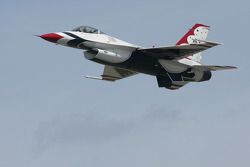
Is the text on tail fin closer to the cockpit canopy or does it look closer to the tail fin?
the tail fin

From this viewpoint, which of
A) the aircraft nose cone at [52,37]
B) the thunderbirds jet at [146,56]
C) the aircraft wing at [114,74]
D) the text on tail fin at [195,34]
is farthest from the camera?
the aircraft wing at [114,74]

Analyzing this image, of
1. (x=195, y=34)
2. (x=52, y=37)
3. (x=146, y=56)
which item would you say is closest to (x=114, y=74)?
(x=146, y=56)

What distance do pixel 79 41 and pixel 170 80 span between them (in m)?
Answer: 8.68

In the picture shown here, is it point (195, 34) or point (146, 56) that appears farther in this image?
point (195, 34)

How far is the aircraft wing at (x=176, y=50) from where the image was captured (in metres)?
60.2

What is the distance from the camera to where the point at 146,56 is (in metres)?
61.2

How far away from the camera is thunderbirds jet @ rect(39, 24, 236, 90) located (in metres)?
59.6

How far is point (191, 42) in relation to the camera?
66.4 metres

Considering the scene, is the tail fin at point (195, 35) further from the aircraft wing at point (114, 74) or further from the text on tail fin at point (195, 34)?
the aircraft wing at point (114, 74)

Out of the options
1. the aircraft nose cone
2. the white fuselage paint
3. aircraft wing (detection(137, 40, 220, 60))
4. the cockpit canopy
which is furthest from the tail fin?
the aircraft nose cone

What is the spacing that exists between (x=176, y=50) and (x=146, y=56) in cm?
241

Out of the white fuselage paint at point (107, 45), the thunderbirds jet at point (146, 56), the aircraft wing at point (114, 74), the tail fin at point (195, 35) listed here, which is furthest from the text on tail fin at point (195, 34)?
the white fuselage paint at point (107, 45)

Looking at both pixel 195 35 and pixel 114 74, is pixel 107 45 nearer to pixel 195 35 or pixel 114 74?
pixel 114 74

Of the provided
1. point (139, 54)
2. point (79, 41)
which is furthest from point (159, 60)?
point (79, 41)
